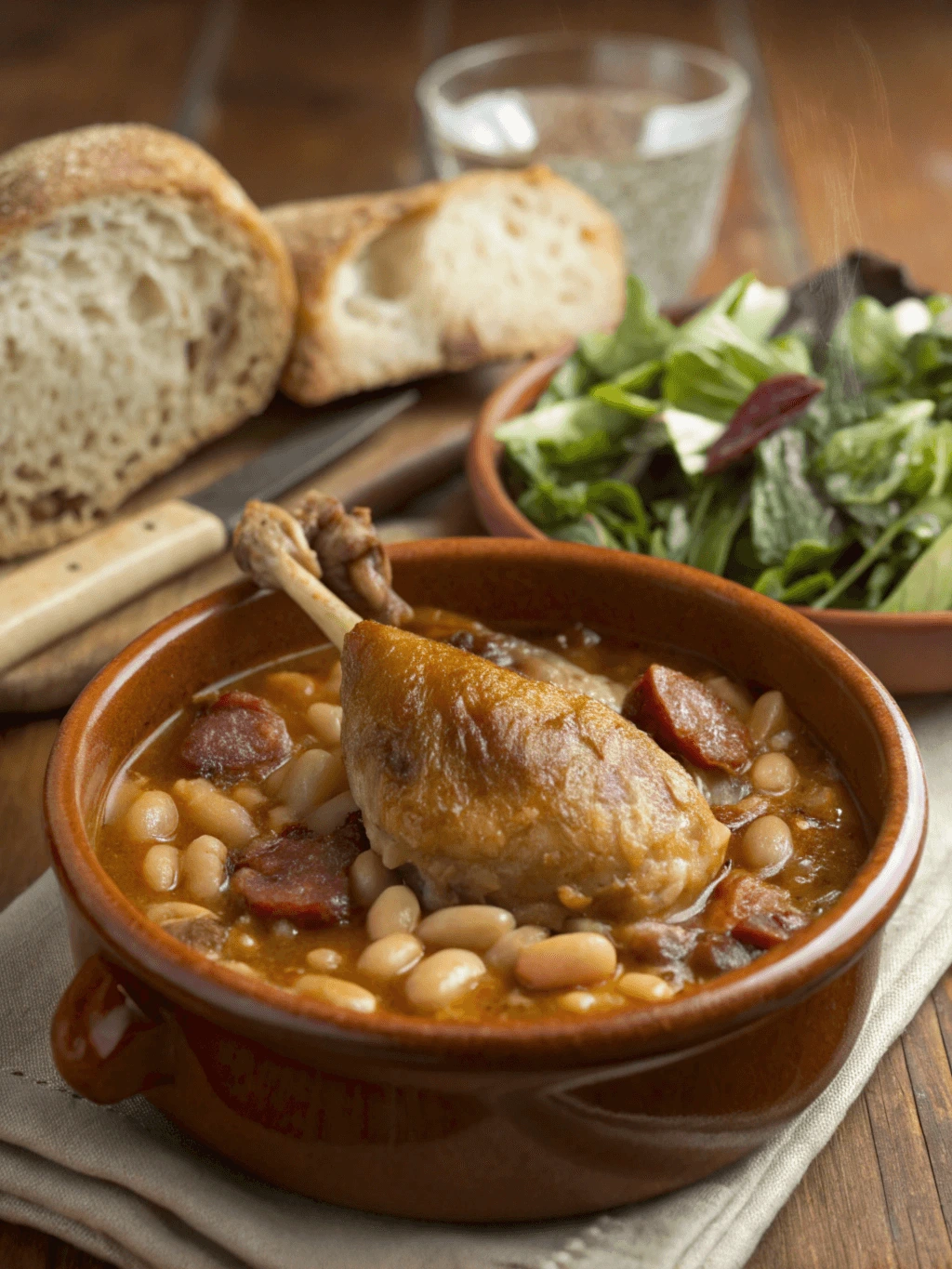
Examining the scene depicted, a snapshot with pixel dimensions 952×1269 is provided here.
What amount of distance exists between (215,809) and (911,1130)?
4.19 feet

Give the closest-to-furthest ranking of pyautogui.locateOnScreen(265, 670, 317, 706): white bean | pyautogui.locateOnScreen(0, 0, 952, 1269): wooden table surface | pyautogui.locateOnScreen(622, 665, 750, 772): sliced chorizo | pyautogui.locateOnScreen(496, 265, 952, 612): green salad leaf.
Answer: pyautogui.locateOnScreen(622, 665, 750, 772): sliced chorizo, pyautogui.locateOnScreen(265, 670, 317, 706): white bean, pyautogui.locateOnScreen(496, 265, 952, 612): green salad leaf, pyautogui.locateOnScreen(0, 0, 952, 1269): wooden table surface

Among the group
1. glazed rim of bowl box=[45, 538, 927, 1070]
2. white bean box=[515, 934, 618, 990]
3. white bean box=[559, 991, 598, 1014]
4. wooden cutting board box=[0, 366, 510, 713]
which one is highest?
glazed rim of bowl box=[45, 538, 927, 1070]

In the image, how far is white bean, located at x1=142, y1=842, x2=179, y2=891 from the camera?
234 centimetres

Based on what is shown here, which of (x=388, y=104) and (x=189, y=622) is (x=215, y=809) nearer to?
(x=189, y=622)

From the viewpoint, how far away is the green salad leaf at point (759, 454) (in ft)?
11.6

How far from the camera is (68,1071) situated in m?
2.03

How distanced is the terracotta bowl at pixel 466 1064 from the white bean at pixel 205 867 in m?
0.19

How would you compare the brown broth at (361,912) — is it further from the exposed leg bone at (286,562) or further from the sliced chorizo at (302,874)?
the exposed leg bone at (286,562)

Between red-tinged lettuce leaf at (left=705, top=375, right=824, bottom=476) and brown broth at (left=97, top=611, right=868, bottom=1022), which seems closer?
brown broth at (left=97, top=611, right=868, bottom=1022)

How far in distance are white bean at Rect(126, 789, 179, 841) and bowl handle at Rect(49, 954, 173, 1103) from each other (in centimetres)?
40

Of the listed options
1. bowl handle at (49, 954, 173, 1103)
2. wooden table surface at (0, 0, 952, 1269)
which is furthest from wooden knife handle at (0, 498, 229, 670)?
bowl handle at (49, 954, 173, 1103)

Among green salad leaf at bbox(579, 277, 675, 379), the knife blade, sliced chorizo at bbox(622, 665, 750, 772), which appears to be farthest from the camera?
green salad leaf at bbox(579, 277, 675, 379)

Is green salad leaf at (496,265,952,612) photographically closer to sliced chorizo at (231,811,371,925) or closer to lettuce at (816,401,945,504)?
lettuce at (816,401,945,504)

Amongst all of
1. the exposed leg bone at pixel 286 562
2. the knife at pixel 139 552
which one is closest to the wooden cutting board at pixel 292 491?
the knife at pixel 139 552
